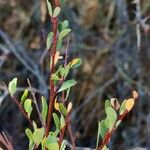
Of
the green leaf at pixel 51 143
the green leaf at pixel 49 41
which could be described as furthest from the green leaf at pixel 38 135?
the green leaf at pixel 49 41

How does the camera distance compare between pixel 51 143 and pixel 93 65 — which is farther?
pixel 93 65

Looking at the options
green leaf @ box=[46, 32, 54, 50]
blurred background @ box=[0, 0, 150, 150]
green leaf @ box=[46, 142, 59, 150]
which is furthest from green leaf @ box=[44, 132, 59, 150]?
blurred background @ box=[0, 0, 150, 150]

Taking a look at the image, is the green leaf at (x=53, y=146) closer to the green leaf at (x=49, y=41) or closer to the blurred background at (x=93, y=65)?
the green leaf at (x=49, y=41)

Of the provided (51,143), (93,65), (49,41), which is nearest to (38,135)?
(51,143)

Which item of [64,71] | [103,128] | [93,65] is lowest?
[93,65]

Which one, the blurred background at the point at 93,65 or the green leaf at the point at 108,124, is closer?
the green leaf at the point at 108,124

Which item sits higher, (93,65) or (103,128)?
(103,128)

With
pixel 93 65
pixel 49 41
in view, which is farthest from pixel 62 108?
pixel 93 65

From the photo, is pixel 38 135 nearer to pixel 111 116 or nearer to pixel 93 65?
pixel 111 116
